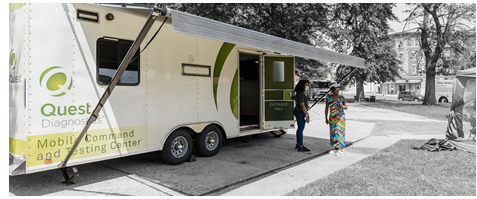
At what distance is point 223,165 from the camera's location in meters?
5.47

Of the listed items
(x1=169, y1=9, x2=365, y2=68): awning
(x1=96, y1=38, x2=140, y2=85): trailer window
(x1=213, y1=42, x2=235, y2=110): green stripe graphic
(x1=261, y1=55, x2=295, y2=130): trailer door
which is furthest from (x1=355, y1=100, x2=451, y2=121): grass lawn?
(x1=96, y1=38, x2=140, y2=85): trailer window

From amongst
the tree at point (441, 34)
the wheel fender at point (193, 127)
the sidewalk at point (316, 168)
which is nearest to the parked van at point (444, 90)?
the tree at point (441, 34)

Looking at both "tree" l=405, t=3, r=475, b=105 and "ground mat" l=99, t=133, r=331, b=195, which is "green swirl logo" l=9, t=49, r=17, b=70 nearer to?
"ground mat" l=99, t=133, r=331, b=195

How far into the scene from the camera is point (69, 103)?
4.10 metres

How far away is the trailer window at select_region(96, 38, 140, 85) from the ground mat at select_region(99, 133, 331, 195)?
155cm

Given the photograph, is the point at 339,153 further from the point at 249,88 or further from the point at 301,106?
the point at 249,88

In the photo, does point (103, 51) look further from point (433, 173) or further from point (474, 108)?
point (474, 108)

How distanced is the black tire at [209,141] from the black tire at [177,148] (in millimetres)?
221

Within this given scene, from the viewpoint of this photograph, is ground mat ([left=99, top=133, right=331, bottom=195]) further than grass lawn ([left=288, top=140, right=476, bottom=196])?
Yes

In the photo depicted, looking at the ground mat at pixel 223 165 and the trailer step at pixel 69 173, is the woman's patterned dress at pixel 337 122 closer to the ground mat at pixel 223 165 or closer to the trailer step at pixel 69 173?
the ground mat at pixel 223 165

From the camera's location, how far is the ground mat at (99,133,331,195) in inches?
177

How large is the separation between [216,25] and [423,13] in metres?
26.1

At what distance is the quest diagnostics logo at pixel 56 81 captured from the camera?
12.8 ft

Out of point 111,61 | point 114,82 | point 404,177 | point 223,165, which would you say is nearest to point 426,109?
point 404,177
